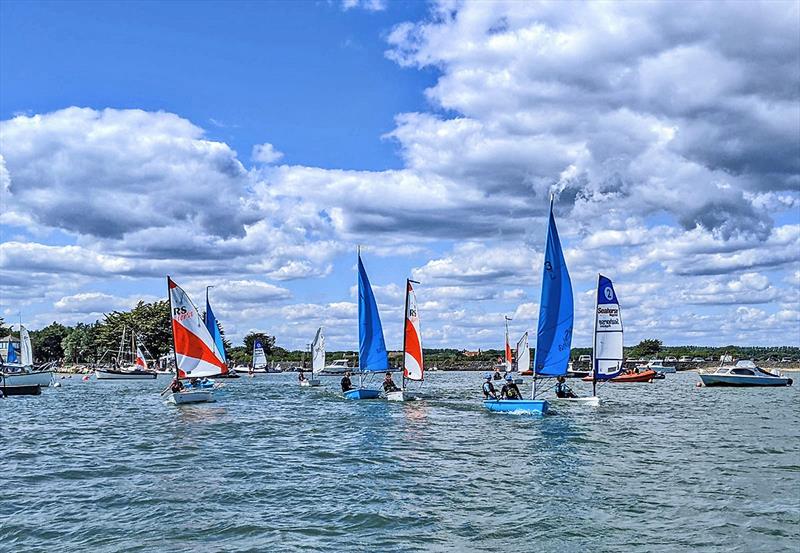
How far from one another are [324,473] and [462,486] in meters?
4.81

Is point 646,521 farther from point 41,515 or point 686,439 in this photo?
point 686,439

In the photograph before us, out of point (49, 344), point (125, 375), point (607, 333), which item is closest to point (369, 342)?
point (607, 333)

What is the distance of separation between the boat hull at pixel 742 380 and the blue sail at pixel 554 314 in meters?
50.0

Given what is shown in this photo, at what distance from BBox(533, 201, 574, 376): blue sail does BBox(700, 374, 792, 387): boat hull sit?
50030 millimetres

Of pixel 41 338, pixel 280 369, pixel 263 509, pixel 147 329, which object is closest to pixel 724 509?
pixel 263 509

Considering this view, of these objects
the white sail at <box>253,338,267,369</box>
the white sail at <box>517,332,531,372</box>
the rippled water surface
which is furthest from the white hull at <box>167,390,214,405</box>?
the white sail at <box>253,338,267,369</box>

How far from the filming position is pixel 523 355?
110875 millimetres

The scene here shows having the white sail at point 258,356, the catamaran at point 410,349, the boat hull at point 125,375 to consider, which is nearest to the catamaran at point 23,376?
the boat hull at point 125,375

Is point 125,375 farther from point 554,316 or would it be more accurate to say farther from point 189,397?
point 554,316

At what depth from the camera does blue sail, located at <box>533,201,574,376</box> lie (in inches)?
1597

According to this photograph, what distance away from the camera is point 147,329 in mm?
146875

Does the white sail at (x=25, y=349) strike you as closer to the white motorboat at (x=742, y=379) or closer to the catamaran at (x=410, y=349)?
the catamaran at (x=410, y=349)

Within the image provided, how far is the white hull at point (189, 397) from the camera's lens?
48344mm

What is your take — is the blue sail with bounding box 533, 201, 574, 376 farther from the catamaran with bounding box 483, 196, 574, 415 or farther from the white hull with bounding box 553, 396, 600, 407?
the white hull with bounding box 553, 396, 600, 407
